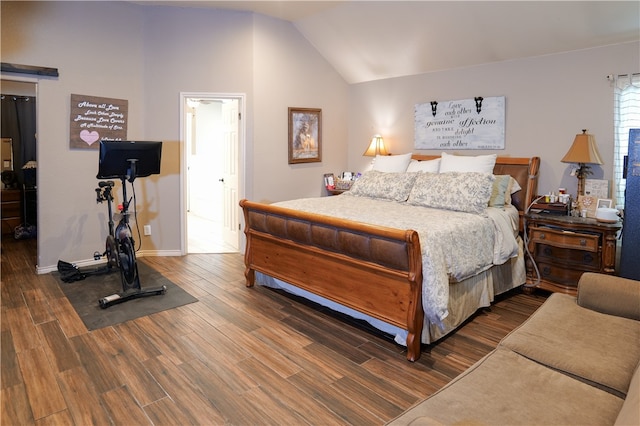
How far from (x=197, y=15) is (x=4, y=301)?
3.62 metres

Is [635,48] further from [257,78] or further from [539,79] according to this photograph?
[257,78]

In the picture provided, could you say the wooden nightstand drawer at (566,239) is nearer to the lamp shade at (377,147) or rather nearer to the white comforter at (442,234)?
the white comforter at (442,234)

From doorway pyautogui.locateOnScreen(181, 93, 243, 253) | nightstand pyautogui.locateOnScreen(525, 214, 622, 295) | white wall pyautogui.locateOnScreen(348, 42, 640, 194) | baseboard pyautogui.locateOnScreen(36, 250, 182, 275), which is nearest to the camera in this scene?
nightstand pyautogui.locateOnScreen(525, 214, 622, 295)

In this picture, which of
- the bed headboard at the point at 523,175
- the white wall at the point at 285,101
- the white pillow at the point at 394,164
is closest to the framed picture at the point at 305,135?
the white wall at the point at 285,101

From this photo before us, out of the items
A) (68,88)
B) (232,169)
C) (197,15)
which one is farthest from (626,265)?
(68,88)

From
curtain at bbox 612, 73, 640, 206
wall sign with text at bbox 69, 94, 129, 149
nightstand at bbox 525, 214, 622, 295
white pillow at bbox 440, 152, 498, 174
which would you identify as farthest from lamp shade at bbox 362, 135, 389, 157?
wall sign with text at bbox 69, 94, 129, 149

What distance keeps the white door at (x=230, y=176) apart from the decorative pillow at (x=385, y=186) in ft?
5.89

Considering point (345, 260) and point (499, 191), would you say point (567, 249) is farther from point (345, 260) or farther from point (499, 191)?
point (345, 260)

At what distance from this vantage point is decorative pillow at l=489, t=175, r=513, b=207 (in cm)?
394

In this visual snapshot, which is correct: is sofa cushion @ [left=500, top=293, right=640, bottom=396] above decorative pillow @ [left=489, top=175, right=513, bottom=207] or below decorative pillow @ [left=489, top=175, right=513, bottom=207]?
below

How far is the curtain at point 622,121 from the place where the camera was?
11.8ft

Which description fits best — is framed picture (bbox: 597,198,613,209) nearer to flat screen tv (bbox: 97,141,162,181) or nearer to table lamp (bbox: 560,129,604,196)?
table lamp (bbox: 560,129,604,196)

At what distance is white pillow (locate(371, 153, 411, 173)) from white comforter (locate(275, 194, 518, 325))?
773 millimetres

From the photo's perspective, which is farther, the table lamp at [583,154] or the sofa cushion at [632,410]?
the table lamp at [583,154]
